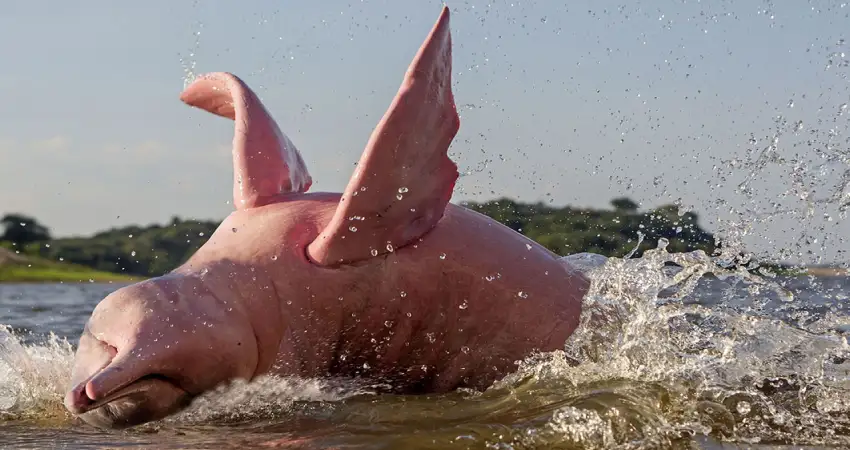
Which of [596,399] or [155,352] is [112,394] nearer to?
[155,352]

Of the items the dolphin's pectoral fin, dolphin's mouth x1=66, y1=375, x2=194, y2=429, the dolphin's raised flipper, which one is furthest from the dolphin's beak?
the dolphin's pectoral fin

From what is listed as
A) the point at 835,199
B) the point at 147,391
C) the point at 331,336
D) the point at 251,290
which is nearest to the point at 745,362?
the point at 835,199

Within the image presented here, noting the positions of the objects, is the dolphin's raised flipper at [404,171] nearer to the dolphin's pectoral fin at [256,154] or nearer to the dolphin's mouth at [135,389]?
the dolphin's pectoral fin at [256,154]

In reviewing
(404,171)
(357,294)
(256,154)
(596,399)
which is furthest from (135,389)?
(596,399)

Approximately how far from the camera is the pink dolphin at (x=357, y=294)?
350 centimetres

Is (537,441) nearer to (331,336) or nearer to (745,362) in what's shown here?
(331,336)

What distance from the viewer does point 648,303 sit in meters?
4.45

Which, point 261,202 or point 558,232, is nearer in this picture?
point 261,202

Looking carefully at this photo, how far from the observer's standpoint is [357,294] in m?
3.91

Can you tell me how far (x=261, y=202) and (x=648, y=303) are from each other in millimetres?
1848

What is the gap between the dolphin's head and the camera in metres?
3.32

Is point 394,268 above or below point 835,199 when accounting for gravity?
below

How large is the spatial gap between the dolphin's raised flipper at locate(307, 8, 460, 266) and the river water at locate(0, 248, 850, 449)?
0.66 metres

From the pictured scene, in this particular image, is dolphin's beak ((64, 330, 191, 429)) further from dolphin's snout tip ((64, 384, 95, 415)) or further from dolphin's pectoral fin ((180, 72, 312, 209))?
dolphin's pectoral fin ((180, 72, 312, 209))
